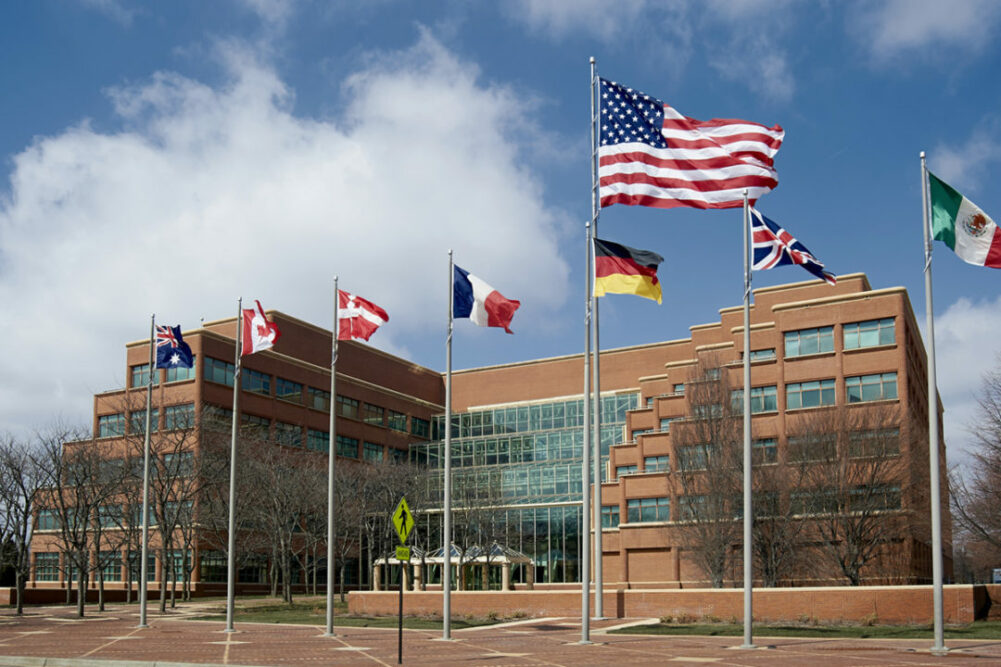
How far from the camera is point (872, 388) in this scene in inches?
2279

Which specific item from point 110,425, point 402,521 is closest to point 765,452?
point 402,521

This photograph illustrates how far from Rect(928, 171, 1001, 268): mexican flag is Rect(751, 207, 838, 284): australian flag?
3.02 m

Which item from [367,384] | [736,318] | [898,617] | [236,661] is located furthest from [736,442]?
[367,384]

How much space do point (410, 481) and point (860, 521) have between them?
109 feet

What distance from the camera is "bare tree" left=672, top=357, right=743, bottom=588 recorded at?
5212 cm

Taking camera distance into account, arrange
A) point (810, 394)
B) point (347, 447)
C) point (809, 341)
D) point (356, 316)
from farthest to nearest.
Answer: point (347, 447)
point (809, 341)
point (810, 394)
point (356, 316)

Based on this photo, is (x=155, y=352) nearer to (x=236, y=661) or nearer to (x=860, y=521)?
(x=236, y=661)

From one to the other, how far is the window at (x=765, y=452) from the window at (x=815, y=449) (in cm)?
180

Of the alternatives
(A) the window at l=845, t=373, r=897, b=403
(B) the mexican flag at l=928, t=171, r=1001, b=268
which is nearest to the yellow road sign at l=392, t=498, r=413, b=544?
Answer: (B) the mexican flag at l=928, t=171, r=1001, b=268

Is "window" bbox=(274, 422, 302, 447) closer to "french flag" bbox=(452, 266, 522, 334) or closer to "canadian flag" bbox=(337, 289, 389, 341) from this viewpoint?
"canadian flag" bbox=(337, 289, 389, 341)

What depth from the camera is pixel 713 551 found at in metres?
51.8

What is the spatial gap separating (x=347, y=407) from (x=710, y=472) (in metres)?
40.5

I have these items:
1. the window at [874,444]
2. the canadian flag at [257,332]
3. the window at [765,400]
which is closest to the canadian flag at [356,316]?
the canadian flag at [257,332]

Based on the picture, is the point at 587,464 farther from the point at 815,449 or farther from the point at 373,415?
the point at 373,415
